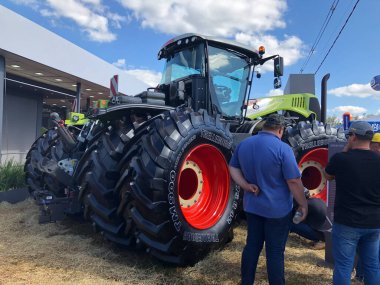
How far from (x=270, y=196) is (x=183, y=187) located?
1.28m

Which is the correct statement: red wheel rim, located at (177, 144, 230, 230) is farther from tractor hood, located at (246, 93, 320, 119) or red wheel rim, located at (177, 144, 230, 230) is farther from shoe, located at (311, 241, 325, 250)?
tractor hood, located at (246, 93, 320, 119)

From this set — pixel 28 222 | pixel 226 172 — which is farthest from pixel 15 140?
pixel 226 172

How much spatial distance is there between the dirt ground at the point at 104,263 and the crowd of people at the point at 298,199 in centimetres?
67

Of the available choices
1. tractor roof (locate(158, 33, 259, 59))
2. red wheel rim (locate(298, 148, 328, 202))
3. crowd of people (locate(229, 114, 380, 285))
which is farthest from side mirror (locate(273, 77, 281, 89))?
crowd of people (locate(229, 114, 380, 285))

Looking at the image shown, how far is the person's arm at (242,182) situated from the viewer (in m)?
3.25

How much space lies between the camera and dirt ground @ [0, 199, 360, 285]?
11.7ft

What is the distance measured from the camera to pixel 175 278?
11.8ft

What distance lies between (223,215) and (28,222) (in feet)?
10.6

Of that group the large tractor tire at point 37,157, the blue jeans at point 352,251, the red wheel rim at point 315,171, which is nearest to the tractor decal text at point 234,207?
the blue jeans at point 352,251

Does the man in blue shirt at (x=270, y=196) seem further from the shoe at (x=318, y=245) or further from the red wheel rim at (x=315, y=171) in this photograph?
the red wheel rim at (x=315, y=171)

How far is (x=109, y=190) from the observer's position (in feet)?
12.5

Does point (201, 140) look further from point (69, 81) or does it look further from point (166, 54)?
point (69, 81)

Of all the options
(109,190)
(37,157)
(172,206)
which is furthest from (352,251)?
(37,157)

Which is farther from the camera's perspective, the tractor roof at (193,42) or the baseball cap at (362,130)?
the tractor roof at (193,42)
